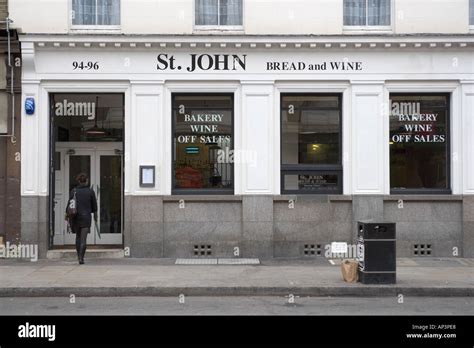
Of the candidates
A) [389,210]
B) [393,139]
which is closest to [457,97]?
[393,139]

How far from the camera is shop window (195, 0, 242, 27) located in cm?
1469

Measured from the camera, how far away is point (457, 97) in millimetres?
14594

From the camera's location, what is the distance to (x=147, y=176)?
14367 millimetres

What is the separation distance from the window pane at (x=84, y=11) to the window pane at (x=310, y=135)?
5.00 m

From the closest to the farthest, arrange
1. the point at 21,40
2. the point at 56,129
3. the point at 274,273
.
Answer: the point at 274,273, the point at 21,40, the point at 56,129

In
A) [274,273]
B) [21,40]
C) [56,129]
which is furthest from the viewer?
[56,129]

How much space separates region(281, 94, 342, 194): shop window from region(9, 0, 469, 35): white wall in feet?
5.52

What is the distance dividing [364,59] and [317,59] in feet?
3.63

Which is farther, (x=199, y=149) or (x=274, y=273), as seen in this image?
(x=199, y=149)

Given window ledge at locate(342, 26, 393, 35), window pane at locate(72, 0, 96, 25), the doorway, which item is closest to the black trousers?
the doorway

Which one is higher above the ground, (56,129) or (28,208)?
(56,129)

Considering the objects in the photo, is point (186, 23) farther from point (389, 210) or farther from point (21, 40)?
point (389, 210)

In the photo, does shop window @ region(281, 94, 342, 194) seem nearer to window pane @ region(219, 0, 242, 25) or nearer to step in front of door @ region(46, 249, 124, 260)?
window pane @ region(219, 0, 242, 25)

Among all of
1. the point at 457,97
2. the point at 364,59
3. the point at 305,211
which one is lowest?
the point at 305,211
